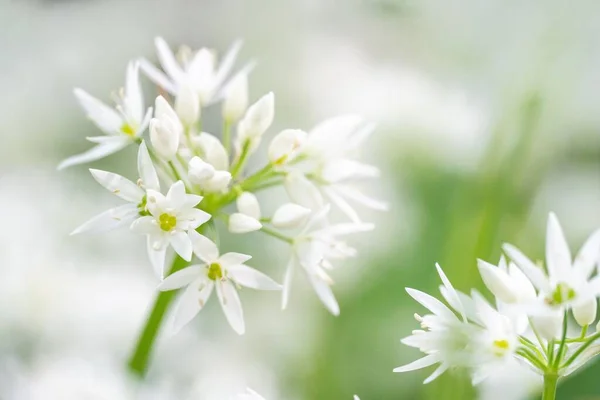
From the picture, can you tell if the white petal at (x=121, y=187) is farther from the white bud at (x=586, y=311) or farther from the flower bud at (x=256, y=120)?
the white bud at (x=586, y=311)

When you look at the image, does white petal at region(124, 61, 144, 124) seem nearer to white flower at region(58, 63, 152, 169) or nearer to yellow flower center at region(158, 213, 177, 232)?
white flower at region(58, 63, 152, 169)

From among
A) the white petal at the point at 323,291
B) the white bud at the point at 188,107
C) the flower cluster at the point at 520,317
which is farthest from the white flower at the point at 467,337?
the white bud at the point at 188,107

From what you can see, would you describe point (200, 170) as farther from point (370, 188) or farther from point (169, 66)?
point (370, 188)

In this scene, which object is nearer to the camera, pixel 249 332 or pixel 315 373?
pixel 315 373

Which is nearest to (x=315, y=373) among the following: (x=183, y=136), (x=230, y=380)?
(x=230, y=380)

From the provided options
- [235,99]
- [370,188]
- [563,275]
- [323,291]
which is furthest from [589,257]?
[370,188]

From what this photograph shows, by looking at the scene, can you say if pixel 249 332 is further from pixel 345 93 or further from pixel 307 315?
pixel 345 93

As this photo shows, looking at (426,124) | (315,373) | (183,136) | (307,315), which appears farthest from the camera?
(426,124)

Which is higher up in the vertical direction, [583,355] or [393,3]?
[393,3]
